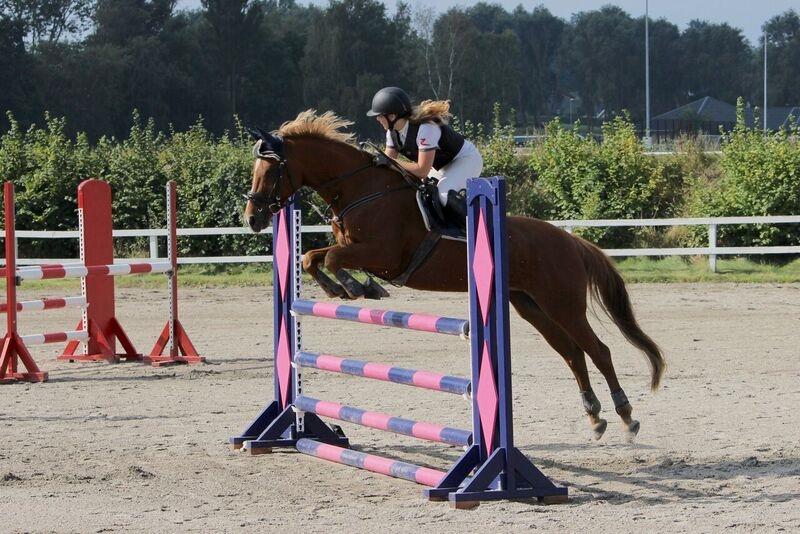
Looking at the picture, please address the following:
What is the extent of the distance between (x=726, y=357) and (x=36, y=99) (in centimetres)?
4290

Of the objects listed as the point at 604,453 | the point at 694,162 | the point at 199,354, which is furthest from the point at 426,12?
the point at 604,453

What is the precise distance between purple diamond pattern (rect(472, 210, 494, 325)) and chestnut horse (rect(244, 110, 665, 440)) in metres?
1.12

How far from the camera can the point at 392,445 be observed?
6938 mm

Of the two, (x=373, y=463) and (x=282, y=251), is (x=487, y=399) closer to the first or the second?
(x=373, y=463)

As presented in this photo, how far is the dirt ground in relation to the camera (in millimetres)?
5102

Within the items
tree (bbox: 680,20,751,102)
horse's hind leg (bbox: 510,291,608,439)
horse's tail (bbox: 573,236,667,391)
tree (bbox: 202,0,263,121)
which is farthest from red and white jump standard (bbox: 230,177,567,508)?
tree (bbox: 680,20,751,102)

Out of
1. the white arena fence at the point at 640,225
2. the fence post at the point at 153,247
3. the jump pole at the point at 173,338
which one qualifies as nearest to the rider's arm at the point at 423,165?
the jump pole at the point at 173,338

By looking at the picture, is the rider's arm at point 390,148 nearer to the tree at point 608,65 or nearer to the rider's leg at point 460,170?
the rider's leg at point 460,170

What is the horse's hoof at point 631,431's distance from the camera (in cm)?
660

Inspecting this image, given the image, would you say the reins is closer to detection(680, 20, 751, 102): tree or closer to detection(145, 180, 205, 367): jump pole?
detection(145, 180, 205, 367): jump pole

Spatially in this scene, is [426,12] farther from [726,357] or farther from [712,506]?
[712,506]

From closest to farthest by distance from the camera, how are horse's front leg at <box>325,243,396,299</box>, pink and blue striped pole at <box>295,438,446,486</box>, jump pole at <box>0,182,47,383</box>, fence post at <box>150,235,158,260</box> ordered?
pink and blue striped pole at <box>295,438,446,486</box> < horse's front leg at <box>325,243,396,299</box> < jump pole at <box>0,182,47,383</box> < fence post at <box>150,235,158,260</box>

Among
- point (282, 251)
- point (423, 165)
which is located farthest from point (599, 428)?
point (282, 251)

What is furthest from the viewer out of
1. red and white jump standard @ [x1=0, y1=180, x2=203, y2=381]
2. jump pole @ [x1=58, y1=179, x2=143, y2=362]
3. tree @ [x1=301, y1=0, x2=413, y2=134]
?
tree @ [x1=301, y1=0, x2=413, y2=134]
